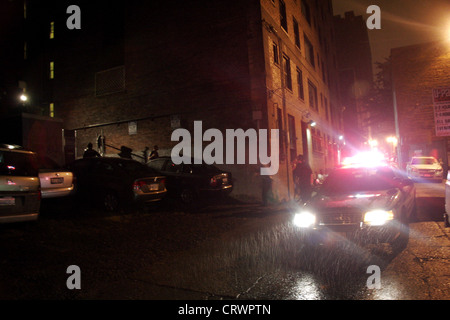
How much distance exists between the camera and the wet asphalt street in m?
3.66

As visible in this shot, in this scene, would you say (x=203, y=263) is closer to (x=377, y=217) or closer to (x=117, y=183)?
(x=377, y=217)

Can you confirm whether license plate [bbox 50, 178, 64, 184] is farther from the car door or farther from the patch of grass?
the patch of grass

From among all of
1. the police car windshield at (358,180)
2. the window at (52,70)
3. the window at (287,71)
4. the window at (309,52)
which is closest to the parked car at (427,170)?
the window at (287,71)

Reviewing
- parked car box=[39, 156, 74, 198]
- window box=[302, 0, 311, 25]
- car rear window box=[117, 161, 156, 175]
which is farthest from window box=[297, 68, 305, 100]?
parked car box=[39, 156, 74, 198]

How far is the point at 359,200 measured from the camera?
16.7 ft

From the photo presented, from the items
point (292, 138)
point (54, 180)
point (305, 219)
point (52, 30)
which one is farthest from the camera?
point (52, 30)

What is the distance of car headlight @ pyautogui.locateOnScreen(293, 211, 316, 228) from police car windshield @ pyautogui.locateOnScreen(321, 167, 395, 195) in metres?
1.10

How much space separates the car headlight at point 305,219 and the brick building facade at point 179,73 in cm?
704

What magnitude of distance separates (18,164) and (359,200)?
620 cm

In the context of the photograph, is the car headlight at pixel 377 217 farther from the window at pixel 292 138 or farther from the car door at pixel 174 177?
the window at pixel 292 138

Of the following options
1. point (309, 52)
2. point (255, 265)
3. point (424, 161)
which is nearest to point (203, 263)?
point (255, 265)
